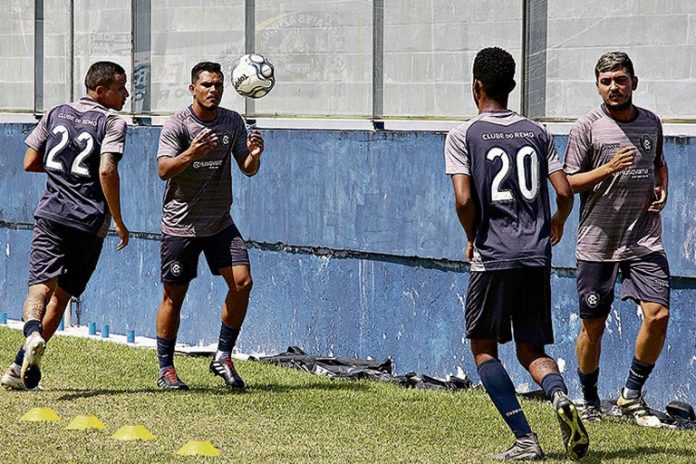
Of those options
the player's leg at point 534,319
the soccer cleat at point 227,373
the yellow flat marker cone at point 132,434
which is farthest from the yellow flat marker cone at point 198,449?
the soccer cleat at point 227,373

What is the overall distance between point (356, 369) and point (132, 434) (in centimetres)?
338

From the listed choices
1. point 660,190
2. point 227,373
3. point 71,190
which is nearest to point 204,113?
point 71,190

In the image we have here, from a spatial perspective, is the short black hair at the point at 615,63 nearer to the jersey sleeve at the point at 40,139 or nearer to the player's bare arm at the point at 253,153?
the player's bare arm at the point at 253,153

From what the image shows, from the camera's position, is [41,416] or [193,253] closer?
[41,416]

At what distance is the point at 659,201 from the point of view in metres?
9.54

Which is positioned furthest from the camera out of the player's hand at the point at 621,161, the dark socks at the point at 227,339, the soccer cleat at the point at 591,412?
the dark socks at the point at 227,339

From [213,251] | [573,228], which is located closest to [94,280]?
[213,251]

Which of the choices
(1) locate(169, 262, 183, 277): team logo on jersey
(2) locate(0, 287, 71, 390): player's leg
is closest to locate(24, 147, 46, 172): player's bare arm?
(2) locate(0, 287, 71, 390): player's leg

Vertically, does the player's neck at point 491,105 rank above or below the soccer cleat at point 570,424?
above

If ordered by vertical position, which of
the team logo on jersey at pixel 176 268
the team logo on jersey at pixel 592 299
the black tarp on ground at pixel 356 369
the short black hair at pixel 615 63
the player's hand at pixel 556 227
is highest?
the short black hair at pixel 615 63

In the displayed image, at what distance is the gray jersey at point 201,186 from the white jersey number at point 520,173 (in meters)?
3.18

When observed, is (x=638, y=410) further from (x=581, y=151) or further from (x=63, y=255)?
(x=63, y=255)

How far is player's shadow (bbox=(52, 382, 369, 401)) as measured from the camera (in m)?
10.7

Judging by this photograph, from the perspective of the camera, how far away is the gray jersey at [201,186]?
1072cm
